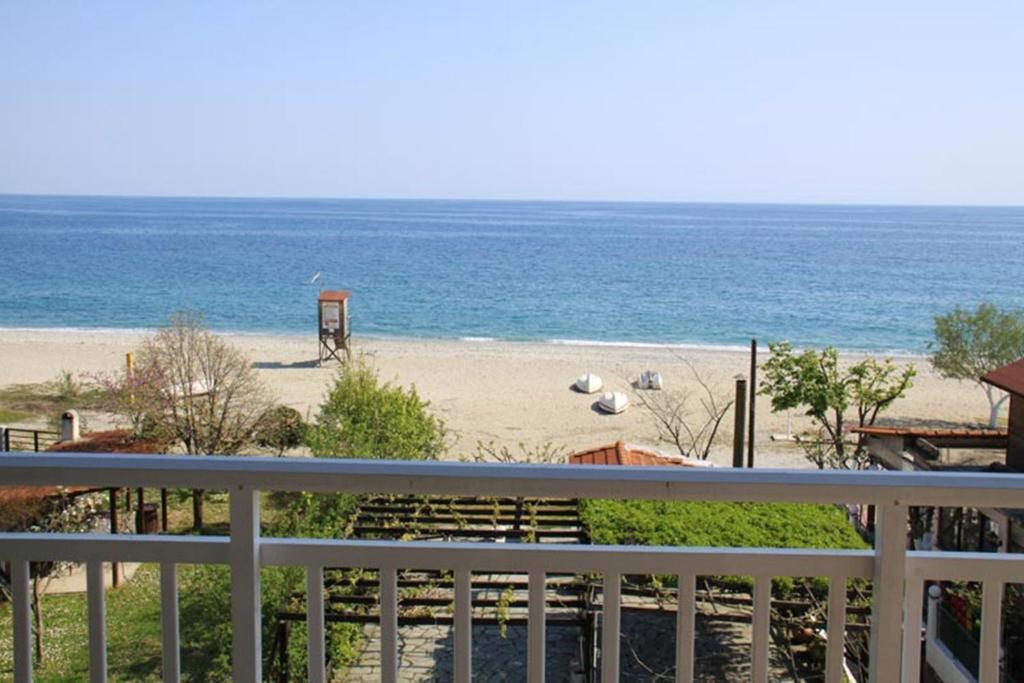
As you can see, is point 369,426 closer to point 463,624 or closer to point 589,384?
point 463,624

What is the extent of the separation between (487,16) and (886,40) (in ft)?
102

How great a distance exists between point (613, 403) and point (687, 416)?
4.87 ft

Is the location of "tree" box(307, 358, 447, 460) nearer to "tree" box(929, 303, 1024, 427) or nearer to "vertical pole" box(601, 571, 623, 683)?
"vertical pole" box(601, 571, 623, 683)

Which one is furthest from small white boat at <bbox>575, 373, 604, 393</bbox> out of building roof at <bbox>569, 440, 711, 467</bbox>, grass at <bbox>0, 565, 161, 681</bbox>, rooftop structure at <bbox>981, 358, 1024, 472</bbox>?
grass at <bbox>0, 565, 161, 681</bbox>

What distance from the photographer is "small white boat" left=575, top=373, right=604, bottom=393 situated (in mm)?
22203

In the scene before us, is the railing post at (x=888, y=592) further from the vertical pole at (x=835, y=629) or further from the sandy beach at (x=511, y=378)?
the sandy beach at (x=511, y=378)

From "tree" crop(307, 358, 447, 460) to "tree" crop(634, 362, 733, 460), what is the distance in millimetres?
6366

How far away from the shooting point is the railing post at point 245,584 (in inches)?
53.2

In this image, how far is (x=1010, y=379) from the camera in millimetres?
10641

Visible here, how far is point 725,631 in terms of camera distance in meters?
4.92

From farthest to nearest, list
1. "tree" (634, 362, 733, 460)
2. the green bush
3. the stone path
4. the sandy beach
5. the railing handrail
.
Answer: the sandy beach → "tree" (634, 362, 733, 460) → the green bush → the stone path → the railing handrail

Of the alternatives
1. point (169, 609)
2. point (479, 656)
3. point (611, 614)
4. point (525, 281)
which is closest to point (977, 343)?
point (479, 656)

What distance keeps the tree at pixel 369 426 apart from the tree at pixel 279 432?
7.97 feet

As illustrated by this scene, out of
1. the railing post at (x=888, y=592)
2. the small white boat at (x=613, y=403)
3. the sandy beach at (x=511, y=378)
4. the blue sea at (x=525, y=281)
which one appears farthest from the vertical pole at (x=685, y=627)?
the blue sea at (x=525, y=281)
